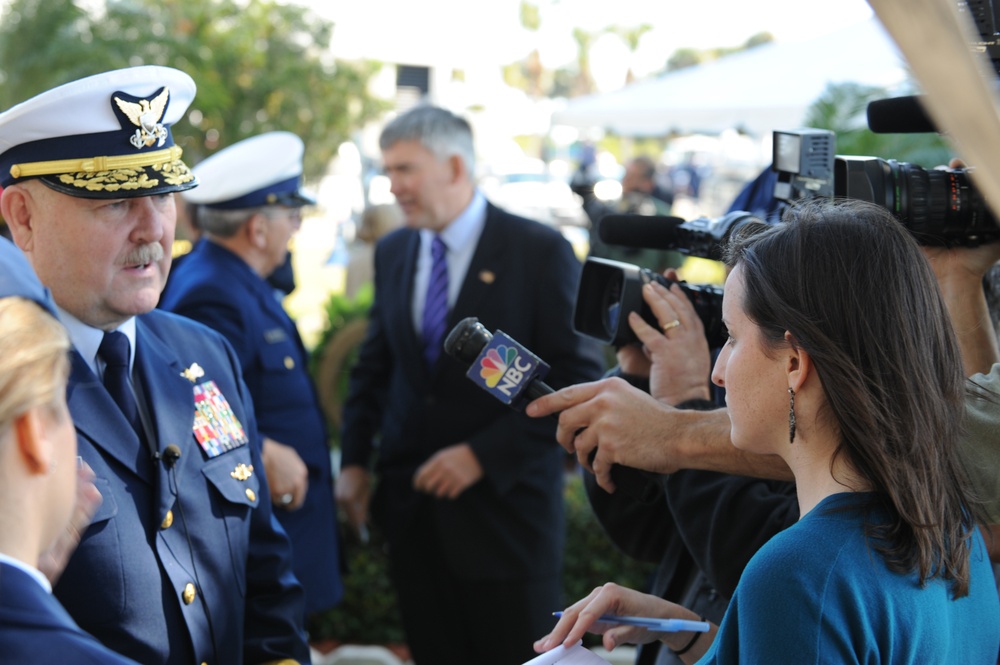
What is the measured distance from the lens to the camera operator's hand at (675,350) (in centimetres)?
199

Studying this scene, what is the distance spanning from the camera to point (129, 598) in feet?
Answer: 5.68

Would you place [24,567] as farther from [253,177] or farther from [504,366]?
[253,177]

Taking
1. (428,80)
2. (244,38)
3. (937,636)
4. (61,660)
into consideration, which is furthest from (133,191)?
(428,80)

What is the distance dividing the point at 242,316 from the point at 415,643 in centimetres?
134

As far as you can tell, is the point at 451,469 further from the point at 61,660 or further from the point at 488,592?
the point at 61,660

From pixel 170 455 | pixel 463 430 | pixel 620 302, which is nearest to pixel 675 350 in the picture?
pixel 620 302

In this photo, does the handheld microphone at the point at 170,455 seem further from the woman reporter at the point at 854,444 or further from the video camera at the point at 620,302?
the woman reporter at the point at 854,444

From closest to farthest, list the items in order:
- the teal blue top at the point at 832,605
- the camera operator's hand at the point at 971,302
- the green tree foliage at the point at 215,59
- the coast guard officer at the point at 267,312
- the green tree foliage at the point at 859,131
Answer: the teal blue top at the point at 832,605 → the camera operator's hand at the point at 971,302 → the coast guard officer at the point at 267,312 → the green tree foliage at the point at 859,131 → the green tree foliage at the point at 215,59

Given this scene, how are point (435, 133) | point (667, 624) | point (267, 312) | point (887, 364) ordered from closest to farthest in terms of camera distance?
point (887, 364), point (667, 624), point (267, 312), point (435, 133)

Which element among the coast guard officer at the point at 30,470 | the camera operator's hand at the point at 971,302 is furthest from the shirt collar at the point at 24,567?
the camera operator's hand at the point at 971,302

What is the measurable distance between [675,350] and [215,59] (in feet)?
30.1

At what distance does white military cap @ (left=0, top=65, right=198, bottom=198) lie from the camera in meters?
1.88

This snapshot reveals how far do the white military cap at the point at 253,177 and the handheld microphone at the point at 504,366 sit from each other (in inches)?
71.7

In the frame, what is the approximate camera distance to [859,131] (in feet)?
20.2
